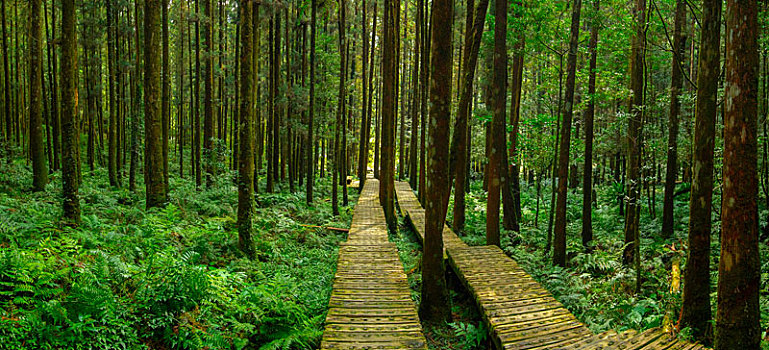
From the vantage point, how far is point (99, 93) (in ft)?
66.7

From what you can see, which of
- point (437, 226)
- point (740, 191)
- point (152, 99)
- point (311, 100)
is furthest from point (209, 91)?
point (740, 191)

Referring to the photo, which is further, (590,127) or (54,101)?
(54,101)

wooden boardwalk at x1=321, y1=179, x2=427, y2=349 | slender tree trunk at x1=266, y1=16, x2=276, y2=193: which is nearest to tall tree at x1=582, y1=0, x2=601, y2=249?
wooden boardwalk at x1=321, y1=179, x2=427, y2=349

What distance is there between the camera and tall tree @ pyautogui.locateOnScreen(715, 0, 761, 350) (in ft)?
13.5

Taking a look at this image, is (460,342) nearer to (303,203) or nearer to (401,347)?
(401,347)

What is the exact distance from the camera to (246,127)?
867 centimetres

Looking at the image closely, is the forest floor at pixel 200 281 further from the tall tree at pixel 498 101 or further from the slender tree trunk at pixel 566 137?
the tall tree at pixel 498 101

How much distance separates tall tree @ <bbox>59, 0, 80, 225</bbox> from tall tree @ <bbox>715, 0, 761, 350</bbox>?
9750 millimetres

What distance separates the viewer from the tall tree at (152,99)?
9.48 meters

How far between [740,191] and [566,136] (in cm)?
499

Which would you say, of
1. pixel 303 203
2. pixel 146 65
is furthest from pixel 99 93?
pixel 146 65

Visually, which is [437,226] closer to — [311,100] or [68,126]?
Result: [68,126]

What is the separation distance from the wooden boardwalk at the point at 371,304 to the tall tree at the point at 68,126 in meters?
5.06

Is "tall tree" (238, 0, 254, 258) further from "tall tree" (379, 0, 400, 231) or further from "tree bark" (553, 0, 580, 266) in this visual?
"tree bark" (553, 0, 580, 266)
